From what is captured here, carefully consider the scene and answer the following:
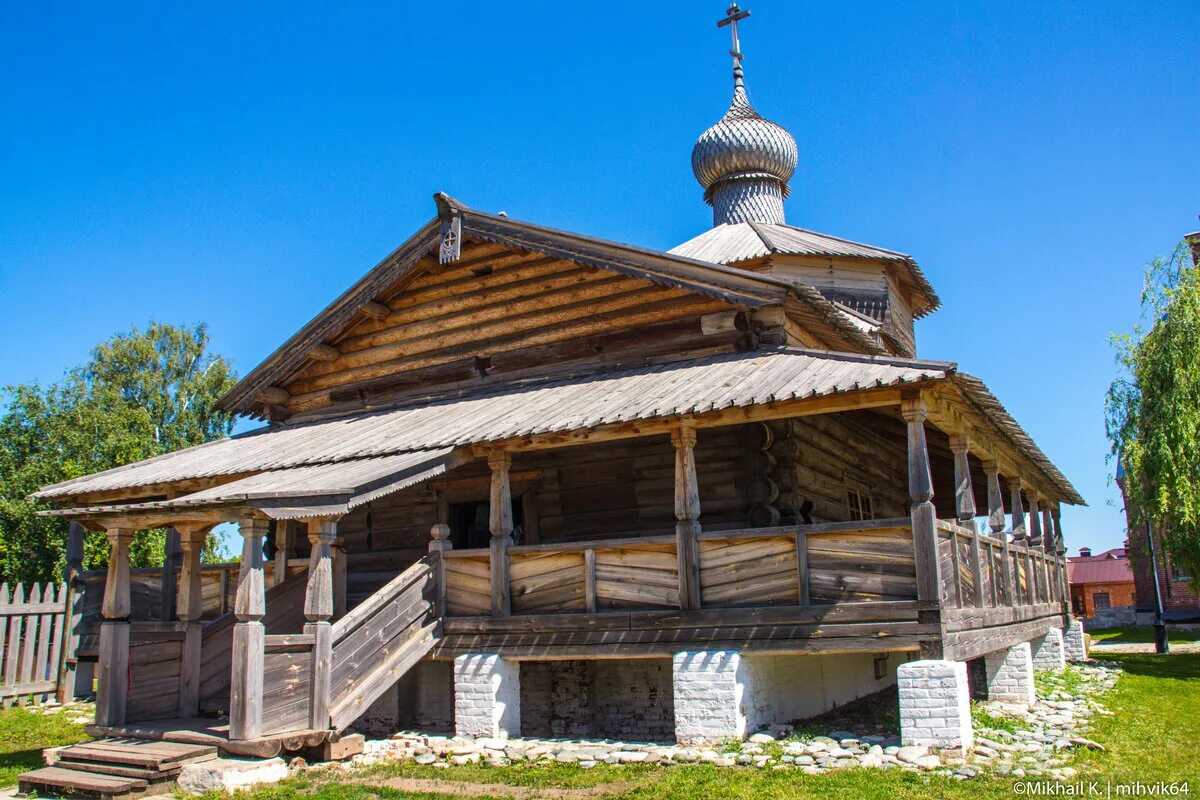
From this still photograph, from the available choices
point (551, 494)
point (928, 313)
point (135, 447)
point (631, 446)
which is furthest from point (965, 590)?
point (135, 447)

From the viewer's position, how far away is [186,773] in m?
8.75

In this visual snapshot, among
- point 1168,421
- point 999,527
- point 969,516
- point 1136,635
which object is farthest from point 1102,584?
point 969,516

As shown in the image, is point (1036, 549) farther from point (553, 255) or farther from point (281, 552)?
point (281, 552)

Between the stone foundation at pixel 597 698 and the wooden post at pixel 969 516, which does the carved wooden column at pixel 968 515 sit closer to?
the wooden post at pixel 969 516

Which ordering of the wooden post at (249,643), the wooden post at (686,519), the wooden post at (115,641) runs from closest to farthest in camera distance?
the wooden post at (249,643) → the wooden post at (115,641) → the wooden post at (686,519)

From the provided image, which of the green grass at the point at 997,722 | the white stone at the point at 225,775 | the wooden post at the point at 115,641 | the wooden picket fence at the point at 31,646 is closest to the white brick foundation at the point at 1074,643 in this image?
the green grass at the point at 997,722

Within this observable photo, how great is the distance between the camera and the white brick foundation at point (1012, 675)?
→ 13.0m

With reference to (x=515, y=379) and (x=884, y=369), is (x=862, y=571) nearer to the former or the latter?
(x=884, y=369)

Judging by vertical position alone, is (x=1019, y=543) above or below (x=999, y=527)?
below

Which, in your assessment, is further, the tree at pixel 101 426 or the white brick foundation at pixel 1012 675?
the tree at pixel 101 426

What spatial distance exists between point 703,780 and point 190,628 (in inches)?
238

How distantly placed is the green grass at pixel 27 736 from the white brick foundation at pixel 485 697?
4473mm

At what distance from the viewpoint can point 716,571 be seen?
10.5m

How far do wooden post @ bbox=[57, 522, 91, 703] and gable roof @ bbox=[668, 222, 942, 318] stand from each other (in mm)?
11990
